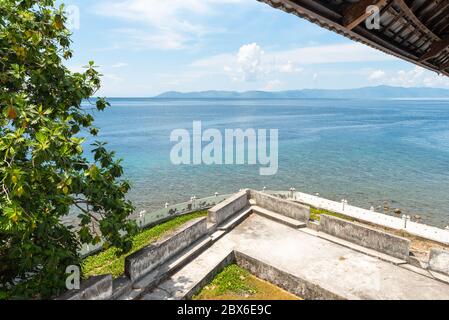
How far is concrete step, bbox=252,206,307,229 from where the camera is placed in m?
12.9

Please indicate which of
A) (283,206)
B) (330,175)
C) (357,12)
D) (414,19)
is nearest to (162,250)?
(283,206)

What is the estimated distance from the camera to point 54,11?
7750 mm

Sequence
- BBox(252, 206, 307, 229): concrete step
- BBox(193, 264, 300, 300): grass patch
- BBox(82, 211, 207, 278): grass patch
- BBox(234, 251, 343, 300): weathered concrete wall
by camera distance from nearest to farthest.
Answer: BBox(234, 251, 343, 300): weathered concrete wall → BBox(193, 264, 300, 300): grass patch → BBox(82, 211, 207, 278): grass patch → BBox(252, 206, 307, 229): concrete step

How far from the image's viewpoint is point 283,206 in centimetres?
1384

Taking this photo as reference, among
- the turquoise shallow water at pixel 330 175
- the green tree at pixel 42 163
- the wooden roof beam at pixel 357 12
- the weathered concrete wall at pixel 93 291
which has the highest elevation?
the wooden roof beam at pixel 357 12

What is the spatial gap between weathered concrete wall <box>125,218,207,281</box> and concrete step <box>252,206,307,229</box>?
343cm

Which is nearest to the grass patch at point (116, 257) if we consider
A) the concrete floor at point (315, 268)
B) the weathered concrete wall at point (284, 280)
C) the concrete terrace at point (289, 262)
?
the concrete terrace at point (289, 262)

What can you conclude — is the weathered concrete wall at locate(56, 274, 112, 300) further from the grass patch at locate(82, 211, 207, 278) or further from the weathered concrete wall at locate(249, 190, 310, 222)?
the weathered concrete wall at locate(249, 190, 310, 222)

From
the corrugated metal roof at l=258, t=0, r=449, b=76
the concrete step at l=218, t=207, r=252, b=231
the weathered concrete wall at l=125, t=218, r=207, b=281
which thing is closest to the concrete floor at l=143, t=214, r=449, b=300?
the concrete step at l=218, t=207, r=252, b=231

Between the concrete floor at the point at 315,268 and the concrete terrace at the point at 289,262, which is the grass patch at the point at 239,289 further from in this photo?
the concrete floor at the point at 315,268

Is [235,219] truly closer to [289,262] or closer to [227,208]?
[227,208]

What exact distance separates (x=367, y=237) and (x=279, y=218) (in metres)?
3.74

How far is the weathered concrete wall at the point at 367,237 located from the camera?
10344 millimetres

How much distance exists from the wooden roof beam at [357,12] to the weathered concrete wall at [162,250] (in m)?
7.75
